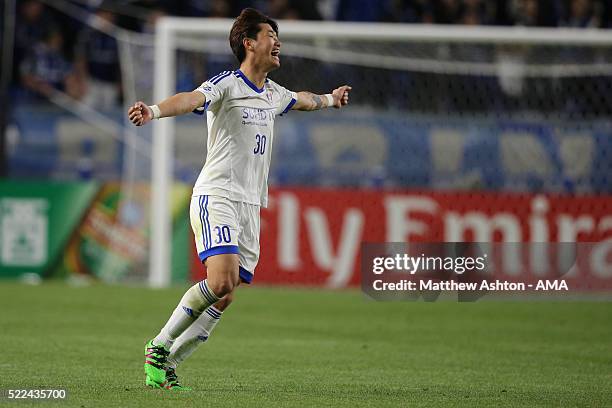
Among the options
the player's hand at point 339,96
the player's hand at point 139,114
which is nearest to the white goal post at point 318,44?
the player's hand at point 339,96

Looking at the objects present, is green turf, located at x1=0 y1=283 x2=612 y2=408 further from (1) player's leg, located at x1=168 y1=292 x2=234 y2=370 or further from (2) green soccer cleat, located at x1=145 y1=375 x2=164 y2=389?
(1) player's leg, located at x1=168 y1=292 x2=234 y2=370

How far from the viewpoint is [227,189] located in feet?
23.5

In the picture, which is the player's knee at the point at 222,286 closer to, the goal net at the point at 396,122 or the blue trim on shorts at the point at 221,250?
the blue trim on shorts at the point at 221,250

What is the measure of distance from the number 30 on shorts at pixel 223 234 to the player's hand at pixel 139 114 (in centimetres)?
91

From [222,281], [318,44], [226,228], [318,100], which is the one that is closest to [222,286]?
[222,281]

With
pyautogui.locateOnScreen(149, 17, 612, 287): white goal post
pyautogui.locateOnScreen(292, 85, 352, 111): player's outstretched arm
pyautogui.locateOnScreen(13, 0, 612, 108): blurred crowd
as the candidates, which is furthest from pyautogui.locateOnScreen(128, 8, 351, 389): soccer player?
pyautogui.locateOnScreen(13, 0, 612, 108): blurred crowd

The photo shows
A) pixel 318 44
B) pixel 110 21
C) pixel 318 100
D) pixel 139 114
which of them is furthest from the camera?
pixel 110 21

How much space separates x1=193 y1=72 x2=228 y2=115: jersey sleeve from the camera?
23.1 feet

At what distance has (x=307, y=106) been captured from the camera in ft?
26.0

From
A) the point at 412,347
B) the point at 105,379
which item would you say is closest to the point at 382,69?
the point at 412,347

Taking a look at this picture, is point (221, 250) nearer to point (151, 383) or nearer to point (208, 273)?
point (208, 273)

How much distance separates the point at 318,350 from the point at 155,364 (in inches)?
103

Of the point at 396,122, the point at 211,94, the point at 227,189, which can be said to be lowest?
the point at 227,189

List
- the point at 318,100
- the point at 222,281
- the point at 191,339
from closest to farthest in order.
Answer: the point at 222,281, the point at 191,339, the point at 318,100
